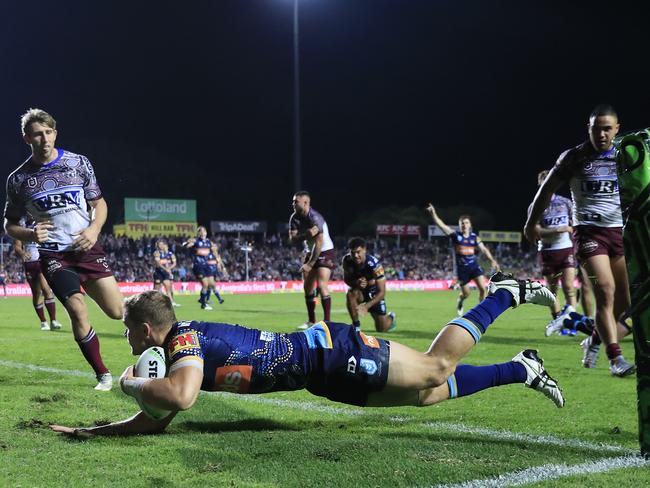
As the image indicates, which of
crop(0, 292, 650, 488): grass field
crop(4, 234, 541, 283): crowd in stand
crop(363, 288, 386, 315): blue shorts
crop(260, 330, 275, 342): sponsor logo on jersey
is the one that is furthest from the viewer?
crop(4, 234, 541, 283): crowd in stand

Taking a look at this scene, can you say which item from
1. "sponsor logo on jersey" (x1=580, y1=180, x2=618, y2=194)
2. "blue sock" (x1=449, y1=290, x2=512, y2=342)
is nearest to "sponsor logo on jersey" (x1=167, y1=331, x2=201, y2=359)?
"blue sock" (x1=449, y1=290, x2=512, y2=342)

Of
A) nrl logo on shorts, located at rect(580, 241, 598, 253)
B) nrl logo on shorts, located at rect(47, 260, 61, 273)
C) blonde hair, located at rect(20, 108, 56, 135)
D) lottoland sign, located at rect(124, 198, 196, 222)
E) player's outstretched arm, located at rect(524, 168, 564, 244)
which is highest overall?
lottoland sign, located at rect(124, 198, 196, 222)

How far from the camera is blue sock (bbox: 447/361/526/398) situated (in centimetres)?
421

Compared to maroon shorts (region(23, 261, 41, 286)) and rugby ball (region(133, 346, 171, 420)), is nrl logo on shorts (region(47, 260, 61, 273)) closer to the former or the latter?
rugby ball (region(133, 346, 171, 420))

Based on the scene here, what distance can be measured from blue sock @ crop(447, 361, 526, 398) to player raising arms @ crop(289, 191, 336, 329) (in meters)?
7.36

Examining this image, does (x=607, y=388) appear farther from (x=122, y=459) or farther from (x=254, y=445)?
(x=122, y=459)

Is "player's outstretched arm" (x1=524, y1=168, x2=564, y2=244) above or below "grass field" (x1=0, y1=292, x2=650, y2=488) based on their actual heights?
above

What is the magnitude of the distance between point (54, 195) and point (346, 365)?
12.1 ft

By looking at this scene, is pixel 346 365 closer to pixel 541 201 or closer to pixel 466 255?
pixel 541 201

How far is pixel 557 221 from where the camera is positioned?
11812mm

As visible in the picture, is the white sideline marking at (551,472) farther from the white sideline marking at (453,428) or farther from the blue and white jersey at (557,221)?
the blue and white jersey at (557,221)

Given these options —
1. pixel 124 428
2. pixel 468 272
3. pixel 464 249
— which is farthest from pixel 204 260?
pixel 124 428

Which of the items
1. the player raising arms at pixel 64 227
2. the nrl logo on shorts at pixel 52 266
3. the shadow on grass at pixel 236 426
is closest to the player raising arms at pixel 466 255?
the player raising arms at pixel 64 227

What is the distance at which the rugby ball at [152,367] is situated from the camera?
357cm
